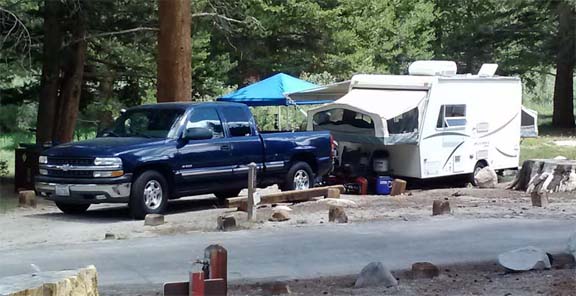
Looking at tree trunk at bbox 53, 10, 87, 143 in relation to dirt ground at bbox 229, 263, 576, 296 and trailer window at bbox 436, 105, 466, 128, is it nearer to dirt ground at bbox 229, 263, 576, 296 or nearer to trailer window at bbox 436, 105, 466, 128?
trailer window at bbox 436, 105, 466, 128

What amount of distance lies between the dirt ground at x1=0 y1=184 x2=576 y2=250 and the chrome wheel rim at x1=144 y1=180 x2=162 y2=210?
363mm

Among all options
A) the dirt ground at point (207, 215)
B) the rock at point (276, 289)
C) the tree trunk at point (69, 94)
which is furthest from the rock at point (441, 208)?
the tree trunk at point (69, 94)

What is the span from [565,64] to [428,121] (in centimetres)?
2009

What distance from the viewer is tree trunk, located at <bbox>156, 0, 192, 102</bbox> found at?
17984 millimetres

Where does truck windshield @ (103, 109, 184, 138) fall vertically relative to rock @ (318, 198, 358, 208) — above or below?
above

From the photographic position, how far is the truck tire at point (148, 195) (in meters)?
13.7

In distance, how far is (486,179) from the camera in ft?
69.1

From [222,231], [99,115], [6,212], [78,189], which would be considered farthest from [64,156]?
[99,115]

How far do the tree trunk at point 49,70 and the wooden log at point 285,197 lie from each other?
718 centimetres

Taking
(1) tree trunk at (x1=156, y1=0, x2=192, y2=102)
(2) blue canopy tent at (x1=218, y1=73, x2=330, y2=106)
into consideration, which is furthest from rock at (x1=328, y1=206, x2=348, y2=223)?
(2) blue canopy tent at (x1=218, y1=73, x2=330, y2=106)

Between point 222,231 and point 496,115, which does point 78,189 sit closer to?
point 222,231

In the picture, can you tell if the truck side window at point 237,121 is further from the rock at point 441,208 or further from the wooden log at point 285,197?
the rock at point 441,208

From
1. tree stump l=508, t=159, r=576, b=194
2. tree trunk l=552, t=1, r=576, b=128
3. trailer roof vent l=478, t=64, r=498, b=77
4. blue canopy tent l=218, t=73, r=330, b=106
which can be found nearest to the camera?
tree stump l=508, t=159, r=576, b=194

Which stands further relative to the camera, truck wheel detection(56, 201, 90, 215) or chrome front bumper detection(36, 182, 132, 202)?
truck wheel detection(56, 201, 90, 215)
